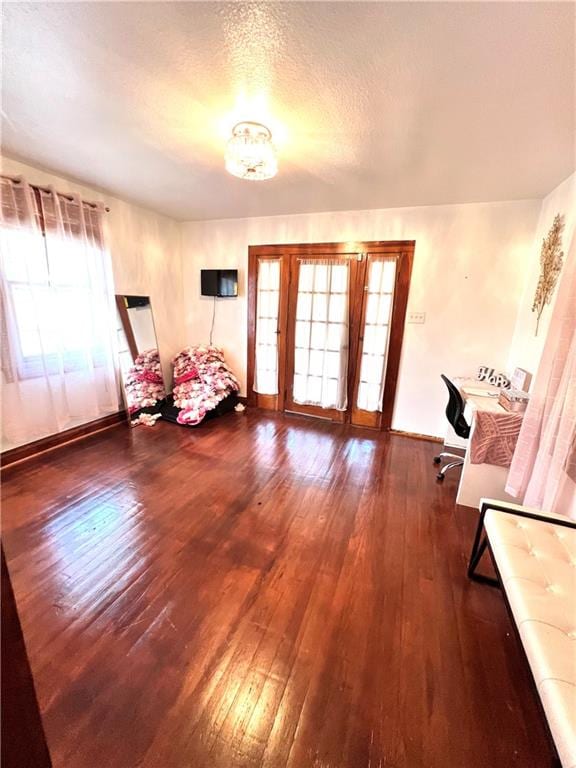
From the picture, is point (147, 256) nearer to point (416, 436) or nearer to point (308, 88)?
point (308, 88)

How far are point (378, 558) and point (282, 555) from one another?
577 mm

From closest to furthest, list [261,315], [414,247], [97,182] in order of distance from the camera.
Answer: [97,182], [414,247], [261,315]

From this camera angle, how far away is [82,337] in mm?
3047

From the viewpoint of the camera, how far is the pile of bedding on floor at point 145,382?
12.2 feet

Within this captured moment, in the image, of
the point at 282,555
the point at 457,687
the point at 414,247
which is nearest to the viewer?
the point at 457,687

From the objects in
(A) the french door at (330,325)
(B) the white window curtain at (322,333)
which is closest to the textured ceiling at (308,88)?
(A) the french door at (330,325)

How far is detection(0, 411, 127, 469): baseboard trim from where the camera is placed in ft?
8.57

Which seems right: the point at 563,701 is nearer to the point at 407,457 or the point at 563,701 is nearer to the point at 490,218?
the point at 407,457

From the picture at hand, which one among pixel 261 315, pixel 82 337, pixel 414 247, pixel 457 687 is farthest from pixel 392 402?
pixel 82 337

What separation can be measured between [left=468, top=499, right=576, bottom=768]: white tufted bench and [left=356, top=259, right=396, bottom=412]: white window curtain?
214 centimetres

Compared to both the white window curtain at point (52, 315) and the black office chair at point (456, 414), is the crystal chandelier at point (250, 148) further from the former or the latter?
the black office chair at point (456, 414)

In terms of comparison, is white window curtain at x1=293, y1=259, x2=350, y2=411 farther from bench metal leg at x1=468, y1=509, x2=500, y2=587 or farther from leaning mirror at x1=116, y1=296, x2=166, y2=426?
bench metal leg at x1=468, y1=509, x2=500, y2=587

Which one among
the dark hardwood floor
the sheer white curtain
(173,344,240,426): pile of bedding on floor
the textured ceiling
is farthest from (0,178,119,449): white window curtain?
the sheer white curtain

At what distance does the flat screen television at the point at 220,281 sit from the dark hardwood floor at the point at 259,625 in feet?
8.37
